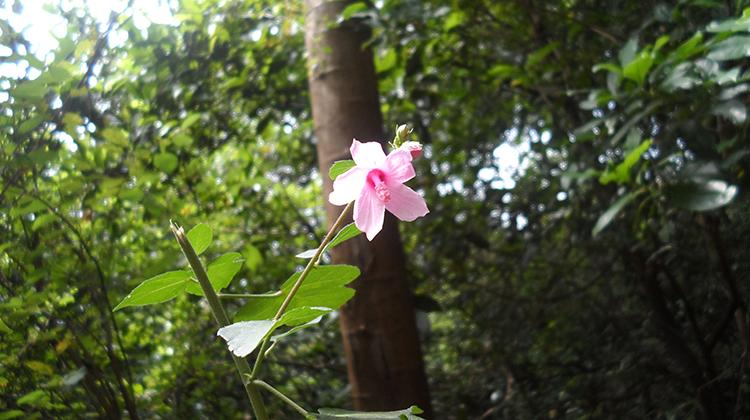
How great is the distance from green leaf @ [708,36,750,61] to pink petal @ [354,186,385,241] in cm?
88

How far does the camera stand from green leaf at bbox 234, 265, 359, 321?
0.72m

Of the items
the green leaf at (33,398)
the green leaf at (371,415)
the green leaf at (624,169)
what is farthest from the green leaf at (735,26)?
the green leaf at (33,398)

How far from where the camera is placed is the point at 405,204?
2.27 feet

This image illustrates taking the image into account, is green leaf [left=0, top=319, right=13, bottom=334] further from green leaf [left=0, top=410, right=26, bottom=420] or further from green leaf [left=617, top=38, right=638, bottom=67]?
green leaf [left=617, top=38, right=638, bottom=67]

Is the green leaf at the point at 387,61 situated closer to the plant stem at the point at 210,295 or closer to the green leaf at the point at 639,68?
the green leaf at the point at 639,68

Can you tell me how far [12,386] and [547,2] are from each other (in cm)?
155

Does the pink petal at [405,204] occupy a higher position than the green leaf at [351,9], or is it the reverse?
the green leaf at [351,9]

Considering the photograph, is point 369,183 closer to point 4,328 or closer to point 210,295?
point 210,295

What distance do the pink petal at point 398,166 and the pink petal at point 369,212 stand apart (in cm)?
2

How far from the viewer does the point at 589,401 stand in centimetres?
204

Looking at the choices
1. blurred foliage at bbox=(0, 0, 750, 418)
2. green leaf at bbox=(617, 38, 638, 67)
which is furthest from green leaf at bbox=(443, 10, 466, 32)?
green leaf at bbox=(617, 38, 638, 67)

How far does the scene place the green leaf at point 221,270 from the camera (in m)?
0.72

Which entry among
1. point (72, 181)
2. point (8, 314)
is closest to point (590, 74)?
point (72, 181)

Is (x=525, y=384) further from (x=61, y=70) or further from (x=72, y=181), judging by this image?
(x=61, y=70)
